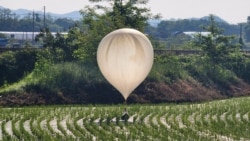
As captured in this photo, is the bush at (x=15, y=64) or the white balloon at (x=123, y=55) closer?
the white balloon at (x=123, y=55)

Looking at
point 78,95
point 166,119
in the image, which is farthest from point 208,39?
point 166,119

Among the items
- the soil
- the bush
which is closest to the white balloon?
the soil

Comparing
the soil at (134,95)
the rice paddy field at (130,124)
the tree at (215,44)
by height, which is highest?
the tree at (215,44)

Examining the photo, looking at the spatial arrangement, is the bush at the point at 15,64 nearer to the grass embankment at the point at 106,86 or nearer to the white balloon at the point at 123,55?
the grass embankment at the point at 106,86

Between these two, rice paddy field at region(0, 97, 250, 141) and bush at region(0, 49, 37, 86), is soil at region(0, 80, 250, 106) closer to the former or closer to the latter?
rice paddy field at region(0, 97, 250, 141)

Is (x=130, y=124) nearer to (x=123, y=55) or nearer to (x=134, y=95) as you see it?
(x=123, y=55)

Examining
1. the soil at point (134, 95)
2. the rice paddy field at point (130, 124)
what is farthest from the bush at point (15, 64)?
the rice paddy field at point (130, 124)
